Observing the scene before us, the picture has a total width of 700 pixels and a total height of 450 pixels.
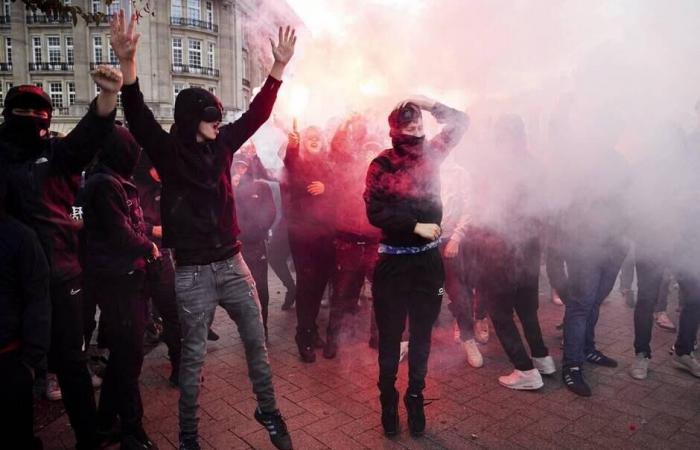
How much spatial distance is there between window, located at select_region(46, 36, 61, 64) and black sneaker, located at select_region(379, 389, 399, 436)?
5246cm

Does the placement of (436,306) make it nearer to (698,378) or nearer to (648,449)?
(648,449)

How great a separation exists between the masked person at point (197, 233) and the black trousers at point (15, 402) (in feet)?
2.58

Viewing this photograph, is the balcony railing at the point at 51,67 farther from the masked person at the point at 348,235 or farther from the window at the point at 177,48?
the masked person at the point at 348,235

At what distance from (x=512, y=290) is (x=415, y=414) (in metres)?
1.49

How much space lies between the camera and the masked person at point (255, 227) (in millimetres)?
5188

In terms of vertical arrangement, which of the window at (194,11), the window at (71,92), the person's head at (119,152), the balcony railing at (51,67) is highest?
the window at (194,11)

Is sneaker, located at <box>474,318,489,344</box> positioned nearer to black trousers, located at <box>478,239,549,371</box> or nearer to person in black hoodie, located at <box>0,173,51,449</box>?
black trousers, located at <box>478,239,549,371</box>

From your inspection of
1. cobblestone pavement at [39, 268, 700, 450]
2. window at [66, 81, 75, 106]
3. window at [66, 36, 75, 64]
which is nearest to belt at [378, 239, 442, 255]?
cobblestone pavement at [39, 268, 700, 450]

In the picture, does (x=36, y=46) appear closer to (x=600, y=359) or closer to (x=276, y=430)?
(x=276, y=430)

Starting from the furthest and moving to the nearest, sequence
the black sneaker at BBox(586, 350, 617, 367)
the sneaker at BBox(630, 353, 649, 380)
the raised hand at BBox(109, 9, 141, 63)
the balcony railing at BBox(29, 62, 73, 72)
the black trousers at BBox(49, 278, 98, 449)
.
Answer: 1. the balcony railing at BBox(29, 62, 73, 72)
2. the black sneaker at BBox(586, 350, 617, 367)
3. the sneaker at BBox(630, 353, 649, 380)
4. the black trousers at BBox(49, 278, 98, 449)
5. the raised hand at BBox(109, 9, 141, 63)

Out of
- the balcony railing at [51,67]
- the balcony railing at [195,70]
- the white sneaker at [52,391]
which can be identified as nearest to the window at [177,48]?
the balcony railing at [195,70]

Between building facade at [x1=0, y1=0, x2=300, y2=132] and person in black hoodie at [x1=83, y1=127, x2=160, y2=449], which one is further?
building facade at [x1=0, y1=0, x2=300, y2=132]

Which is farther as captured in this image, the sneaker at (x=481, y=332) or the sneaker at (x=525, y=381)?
the sneaker at (x=481, y=332)

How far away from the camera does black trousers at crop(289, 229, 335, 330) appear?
4.84m
